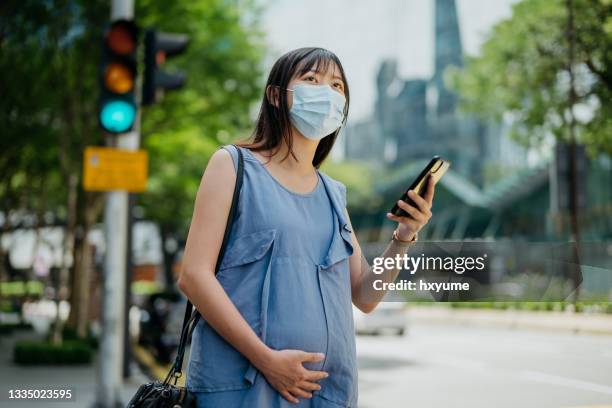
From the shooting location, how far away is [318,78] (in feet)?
7.00

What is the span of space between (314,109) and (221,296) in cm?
56

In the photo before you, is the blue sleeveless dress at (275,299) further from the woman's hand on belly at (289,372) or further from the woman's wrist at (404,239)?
the woman's wrist at (404,239)

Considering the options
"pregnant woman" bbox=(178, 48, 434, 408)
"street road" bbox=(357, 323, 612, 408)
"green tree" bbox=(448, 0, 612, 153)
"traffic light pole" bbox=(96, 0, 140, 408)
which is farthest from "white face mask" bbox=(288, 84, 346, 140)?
"street road" bbox=(357, 323, 612, 408)

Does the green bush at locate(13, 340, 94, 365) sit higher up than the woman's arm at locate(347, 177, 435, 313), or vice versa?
the woman's arm at locate(347, 177, 435, 313)

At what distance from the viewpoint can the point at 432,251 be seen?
109 inches

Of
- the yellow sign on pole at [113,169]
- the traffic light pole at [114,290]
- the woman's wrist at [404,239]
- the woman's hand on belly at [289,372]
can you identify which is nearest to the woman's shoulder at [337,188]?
the woman's wrist at [404,239]

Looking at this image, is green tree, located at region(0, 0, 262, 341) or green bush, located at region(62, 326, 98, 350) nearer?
green tree, located at region(0, 0, 262, 341)

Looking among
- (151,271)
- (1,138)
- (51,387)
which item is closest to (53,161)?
(1,138)

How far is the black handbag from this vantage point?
188 centimetres

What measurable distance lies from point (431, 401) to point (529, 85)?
31.9 ft

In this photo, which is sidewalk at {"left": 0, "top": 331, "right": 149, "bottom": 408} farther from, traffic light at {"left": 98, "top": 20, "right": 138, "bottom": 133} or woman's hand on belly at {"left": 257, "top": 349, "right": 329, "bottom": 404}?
woman's hand on belly at {"left": 257, "top": 349, "right": 329, "bottom": 404}

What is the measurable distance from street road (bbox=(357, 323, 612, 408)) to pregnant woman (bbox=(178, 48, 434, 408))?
19.9 ft

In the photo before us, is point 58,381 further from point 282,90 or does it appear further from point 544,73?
point 544,73

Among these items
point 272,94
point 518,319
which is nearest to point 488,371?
point 272,94
